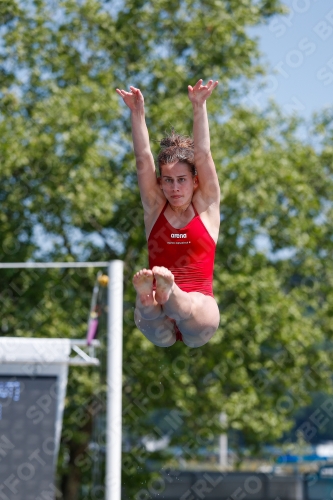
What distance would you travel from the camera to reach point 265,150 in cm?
1505

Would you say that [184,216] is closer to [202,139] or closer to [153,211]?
[153,211]

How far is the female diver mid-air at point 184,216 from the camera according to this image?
16.6ft

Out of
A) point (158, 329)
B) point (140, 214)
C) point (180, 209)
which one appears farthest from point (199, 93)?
point (140, 214)

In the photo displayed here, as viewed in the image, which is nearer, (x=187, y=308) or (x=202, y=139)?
(x=187, y=308)

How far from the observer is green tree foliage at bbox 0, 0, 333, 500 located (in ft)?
45.1

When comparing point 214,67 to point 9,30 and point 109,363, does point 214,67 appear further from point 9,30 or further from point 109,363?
point 109,363

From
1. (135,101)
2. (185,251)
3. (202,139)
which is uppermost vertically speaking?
(135,101)

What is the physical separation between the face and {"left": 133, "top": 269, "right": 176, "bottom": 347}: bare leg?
2.39 ft

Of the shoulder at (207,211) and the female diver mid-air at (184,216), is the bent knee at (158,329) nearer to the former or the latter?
the female diver mid-air at (184,216)

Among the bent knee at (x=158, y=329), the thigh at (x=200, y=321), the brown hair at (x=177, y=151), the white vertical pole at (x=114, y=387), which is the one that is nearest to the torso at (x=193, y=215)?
the brown hair at (x=177, y=151)

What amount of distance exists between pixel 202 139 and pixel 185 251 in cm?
73

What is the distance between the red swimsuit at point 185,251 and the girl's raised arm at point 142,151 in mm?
209

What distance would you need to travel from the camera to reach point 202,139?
5.05m

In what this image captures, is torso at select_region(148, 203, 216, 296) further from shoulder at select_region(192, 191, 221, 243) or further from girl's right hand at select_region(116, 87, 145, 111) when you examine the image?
girl's right hand at select_region(116, 87, 145, 111)
